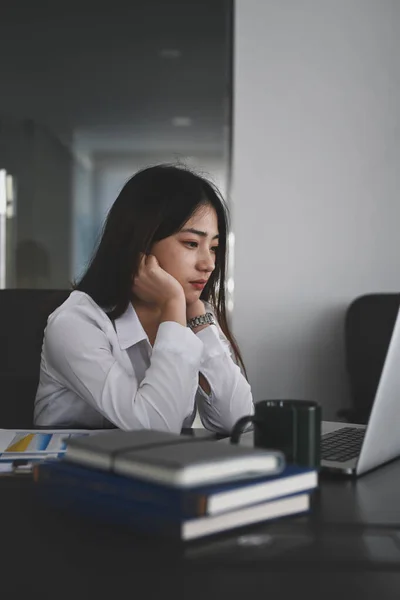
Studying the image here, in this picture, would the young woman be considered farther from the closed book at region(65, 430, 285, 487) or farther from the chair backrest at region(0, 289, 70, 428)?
the closed book at region(65, 430, 285, 487)

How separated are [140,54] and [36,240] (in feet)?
2.91

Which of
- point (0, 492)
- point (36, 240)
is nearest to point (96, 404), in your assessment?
point (0, 492)

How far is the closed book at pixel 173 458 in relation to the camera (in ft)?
2.25

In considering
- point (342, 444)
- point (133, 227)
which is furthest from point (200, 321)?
point (342, 444)

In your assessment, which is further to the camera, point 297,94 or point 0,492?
point 297,94

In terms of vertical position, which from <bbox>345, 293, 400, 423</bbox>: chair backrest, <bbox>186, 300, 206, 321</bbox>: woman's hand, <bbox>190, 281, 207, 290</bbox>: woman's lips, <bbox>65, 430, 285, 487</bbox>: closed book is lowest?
<bbox>345, 293, 400, 423</bbox>: chair backrest

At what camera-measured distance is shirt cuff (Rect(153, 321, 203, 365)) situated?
57.2 inches

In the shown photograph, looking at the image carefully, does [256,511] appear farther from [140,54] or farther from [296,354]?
[140,54]

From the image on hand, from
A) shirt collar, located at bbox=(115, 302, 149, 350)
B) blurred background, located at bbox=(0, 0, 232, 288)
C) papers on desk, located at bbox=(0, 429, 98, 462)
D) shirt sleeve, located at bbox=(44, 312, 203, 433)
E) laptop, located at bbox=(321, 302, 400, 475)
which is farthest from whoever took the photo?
blurred background, located at bbox=(0, 0, 232, 288)

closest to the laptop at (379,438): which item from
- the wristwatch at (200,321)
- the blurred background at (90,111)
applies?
the wristwatch at (200,321)

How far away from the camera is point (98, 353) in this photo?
1.47 metres

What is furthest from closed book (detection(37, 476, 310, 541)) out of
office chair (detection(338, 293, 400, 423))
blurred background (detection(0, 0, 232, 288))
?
blurred background (detection(0, 0, 232, 288))

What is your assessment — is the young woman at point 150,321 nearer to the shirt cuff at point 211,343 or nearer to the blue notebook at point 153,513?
the shirt cuff at point 211,343

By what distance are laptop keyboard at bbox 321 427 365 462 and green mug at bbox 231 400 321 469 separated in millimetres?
147
